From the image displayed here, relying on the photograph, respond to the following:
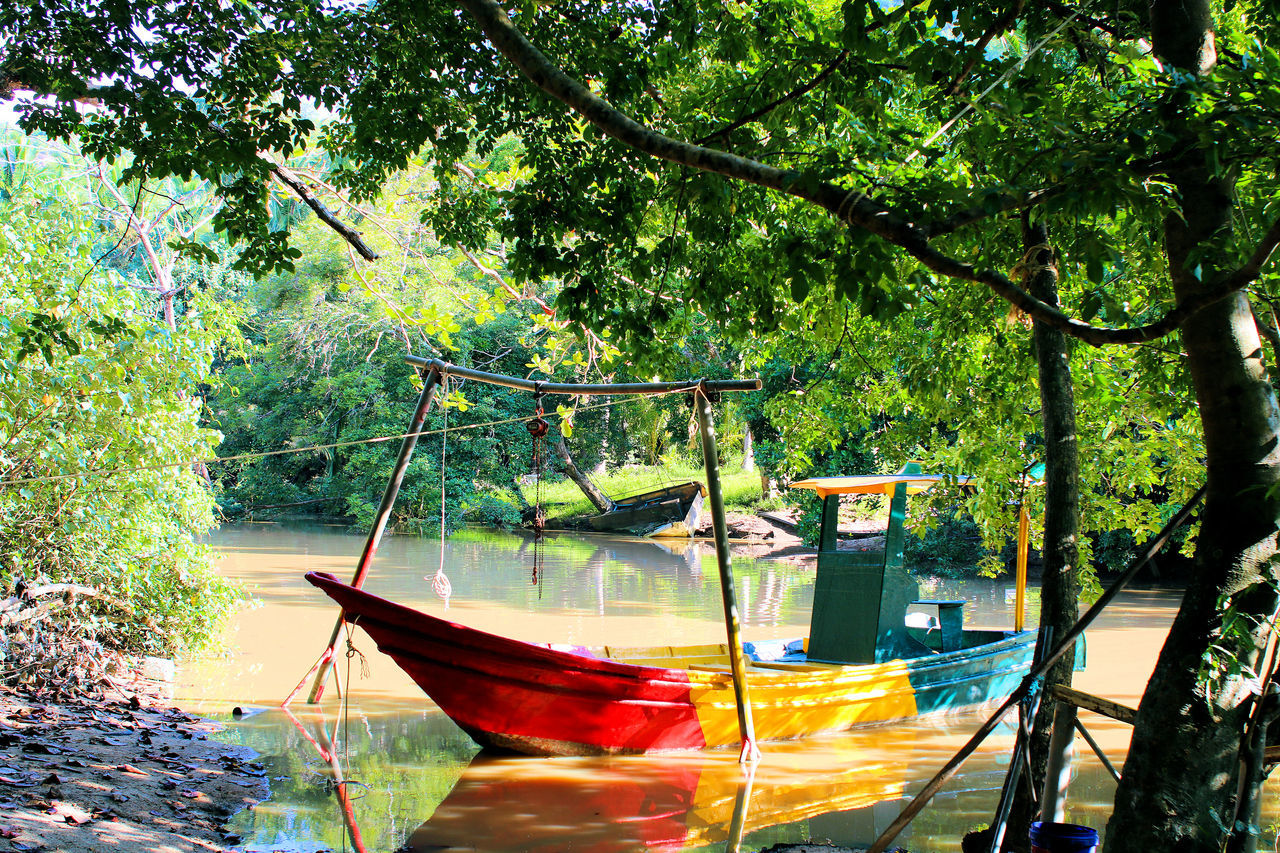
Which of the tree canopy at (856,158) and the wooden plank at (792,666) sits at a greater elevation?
the tree canopy at (856,158)

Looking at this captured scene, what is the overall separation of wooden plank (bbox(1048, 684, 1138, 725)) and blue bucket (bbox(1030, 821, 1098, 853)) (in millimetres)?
458

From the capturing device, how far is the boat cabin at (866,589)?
8.50m

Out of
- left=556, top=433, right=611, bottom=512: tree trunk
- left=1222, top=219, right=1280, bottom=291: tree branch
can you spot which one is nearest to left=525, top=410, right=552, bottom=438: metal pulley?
left=1222, top=219, right=1280, bottom=291: tree branch

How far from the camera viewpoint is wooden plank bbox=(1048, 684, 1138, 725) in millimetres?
3564

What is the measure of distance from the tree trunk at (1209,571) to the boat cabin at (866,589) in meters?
5.05

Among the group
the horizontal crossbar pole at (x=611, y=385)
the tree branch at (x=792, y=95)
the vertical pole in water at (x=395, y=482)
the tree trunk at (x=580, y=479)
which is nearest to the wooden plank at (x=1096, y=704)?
the tree branch at (x=792, y=95)

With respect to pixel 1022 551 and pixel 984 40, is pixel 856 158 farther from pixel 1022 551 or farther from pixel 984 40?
pixel 1022 551

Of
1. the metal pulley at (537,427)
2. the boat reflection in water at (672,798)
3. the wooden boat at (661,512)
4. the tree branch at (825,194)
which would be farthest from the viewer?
the wooden boat at (661,512)

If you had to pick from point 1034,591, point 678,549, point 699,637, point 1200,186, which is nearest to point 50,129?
point 1200,186

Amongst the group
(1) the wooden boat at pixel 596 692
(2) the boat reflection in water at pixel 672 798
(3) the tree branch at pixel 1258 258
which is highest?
(3) the tree branch at pixel 1258 258

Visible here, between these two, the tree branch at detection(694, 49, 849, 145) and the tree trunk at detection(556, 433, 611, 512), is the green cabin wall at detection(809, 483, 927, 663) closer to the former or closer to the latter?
the tree branch at detection(694, 49, 849, 145)

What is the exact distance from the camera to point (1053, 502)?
194 inches

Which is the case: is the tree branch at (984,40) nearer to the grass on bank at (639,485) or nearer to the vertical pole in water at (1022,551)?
the vertical pole in water at (1022,551)

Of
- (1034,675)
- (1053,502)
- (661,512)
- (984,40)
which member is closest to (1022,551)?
(1053,502)
